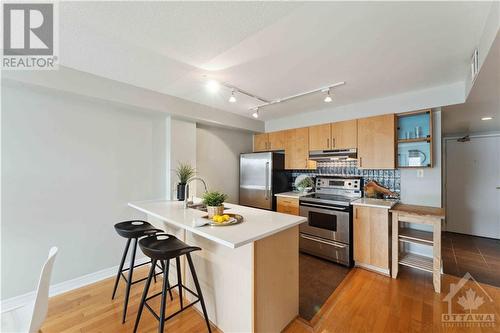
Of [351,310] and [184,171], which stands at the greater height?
[184,171]

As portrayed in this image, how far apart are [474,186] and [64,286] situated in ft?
22.2

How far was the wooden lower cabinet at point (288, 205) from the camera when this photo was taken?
11.0 feet

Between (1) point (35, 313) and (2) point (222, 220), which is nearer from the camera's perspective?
(1) point (35, 313)

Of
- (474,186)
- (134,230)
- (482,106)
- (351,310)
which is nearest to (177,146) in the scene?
(134,230)

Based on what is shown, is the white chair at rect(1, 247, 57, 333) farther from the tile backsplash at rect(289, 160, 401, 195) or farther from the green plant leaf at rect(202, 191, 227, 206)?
the tile backsplash at rect(289, 160, 401, 195)

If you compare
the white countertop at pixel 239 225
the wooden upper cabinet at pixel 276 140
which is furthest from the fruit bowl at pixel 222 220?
the wooden upper cabinet at pixel 276 140

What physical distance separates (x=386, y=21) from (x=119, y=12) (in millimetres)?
1805

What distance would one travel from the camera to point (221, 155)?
157 inches

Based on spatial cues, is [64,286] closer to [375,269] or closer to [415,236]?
[375,269]

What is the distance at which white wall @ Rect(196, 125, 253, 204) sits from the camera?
3674 millimetres

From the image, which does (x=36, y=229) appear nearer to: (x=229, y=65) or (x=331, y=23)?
(x=229, y=65)

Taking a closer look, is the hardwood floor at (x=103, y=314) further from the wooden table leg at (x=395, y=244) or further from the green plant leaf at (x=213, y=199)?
the wooden table leg at (x=395, y=244)

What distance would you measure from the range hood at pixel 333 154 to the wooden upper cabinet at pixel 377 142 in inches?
4.3

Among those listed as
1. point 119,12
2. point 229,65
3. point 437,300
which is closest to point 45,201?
point 119,12
